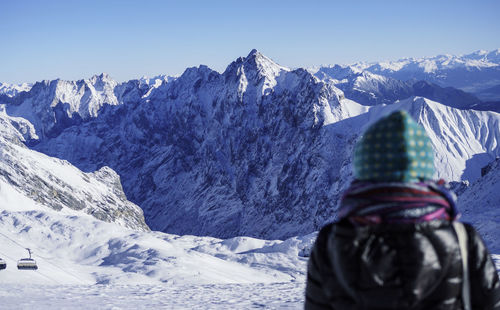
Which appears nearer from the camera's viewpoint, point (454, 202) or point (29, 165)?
point (454, 202)

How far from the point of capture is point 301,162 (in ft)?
637

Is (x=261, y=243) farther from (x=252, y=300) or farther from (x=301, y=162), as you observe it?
(x=301, y=162)

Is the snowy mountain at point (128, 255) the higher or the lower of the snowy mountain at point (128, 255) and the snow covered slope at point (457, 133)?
the lower

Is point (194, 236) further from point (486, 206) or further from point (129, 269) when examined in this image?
point (486, 206)

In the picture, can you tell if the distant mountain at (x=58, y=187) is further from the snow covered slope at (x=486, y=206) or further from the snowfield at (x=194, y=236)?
the snow covered slope at (x=486, y=206)

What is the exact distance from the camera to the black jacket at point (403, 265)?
267cm

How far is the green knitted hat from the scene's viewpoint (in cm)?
281

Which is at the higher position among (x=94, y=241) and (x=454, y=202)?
(x=454, y=202)

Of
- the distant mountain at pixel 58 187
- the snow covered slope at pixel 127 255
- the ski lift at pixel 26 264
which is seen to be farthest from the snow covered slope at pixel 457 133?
the ski lift at pixel 26 264

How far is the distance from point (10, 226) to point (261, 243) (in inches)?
1512

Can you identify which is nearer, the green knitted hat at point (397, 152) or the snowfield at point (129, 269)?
the green knitted hat at point (397, 152)

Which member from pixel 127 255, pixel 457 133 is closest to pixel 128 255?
pixel 127 255

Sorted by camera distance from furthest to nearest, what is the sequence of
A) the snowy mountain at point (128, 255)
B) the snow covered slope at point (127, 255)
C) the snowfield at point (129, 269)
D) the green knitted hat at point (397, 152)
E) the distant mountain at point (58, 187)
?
the distant mountain at point (58, 187) → the snow covered slope at point (127, 255) → the snowy mountain at point (128, 255) → the snowfield at point (129, 269) → the green knitted hat at point (397, 152)

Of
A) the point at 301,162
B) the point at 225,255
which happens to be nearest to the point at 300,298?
the point at 225,255
